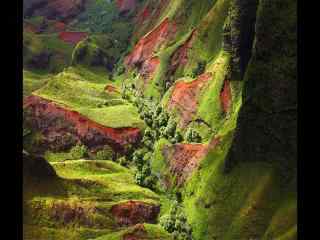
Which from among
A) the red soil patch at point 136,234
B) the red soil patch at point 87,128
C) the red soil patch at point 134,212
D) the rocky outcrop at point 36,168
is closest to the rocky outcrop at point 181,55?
the red soil patch at point 87,128

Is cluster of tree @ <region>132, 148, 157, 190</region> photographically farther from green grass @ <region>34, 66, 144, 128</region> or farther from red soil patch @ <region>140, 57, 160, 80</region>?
red soil patch @ <region>140, 57, 160, 80</region>

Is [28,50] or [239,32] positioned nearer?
[239,32]

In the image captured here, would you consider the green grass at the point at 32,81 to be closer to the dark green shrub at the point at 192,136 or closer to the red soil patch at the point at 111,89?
the red soil patch at the point at 111,89

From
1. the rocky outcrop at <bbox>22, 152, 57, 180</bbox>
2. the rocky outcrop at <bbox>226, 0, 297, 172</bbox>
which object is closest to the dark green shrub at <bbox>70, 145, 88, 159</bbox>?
the rocky outcrop at <bbox>22, 152, 57, 180</bbox>

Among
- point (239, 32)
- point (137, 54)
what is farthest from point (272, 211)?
point (137, 54)

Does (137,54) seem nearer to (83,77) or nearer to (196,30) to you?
(83,77)

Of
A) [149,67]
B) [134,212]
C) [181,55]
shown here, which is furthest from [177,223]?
[149,67]
